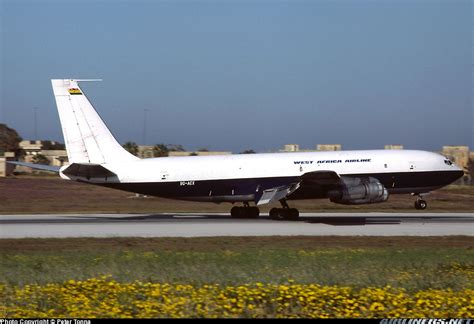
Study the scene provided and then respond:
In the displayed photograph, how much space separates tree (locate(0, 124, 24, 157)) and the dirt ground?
79.0 meters

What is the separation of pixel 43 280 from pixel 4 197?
50.8 m

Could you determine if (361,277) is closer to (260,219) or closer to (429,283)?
(429,283)

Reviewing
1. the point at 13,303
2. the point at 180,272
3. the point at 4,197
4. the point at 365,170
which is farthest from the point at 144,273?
the point at 4,197

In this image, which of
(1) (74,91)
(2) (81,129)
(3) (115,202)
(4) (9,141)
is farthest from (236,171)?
(4) (9,141)

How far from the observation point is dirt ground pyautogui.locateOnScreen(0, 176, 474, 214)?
5300cm

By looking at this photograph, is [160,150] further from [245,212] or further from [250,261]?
[250,261]

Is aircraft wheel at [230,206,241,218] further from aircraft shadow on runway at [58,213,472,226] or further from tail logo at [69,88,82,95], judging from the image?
tail logo at [69,88,82,95]

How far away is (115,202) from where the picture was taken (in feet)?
202

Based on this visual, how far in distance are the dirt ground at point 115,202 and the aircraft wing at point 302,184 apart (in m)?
10.3

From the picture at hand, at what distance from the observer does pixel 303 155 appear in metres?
42.9

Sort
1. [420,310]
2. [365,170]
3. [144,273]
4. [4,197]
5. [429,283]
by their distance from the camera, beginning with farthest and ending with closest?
[4,197] → [365,170] → [144,273] → [429,283] → [420,310]

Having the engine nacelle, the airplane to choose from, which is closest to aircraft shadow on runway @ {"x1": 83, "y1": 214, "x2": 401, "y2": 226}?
the airplane

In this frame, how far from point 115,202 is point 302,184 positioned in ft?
81.9

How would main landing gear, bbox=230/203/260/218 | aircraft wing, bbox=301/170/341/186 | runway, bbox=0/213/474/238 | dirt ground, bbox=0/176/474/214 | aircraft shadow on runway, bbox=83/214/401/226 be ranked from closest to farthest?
runway, bbox=0/213/474/238 < aircraft wing, bbox=301/170/341/186 < aircraft shadow on runway, bbox=83/214/401/226 < main landing gear, bbox=230/203/260/218 < dirt ground, bbox=0/176/474/214
